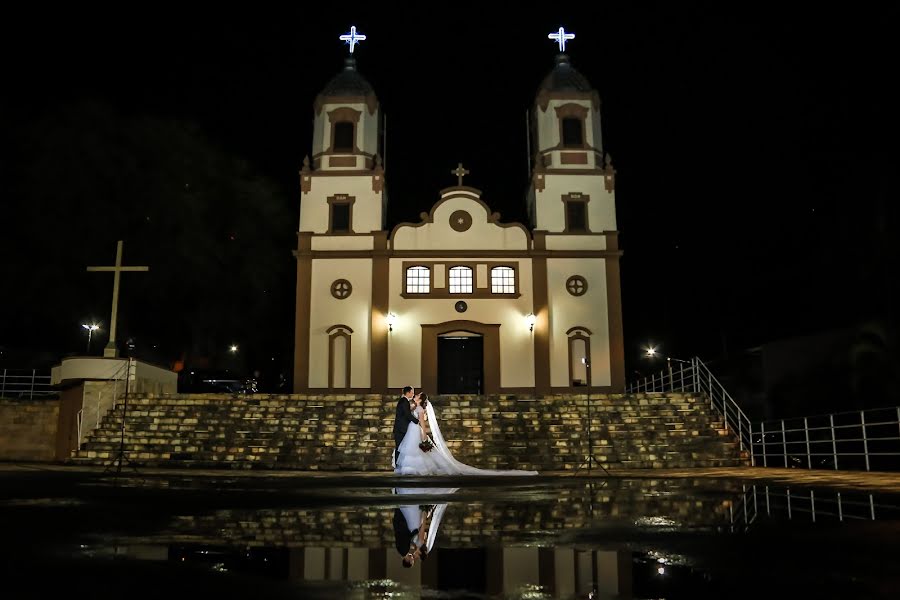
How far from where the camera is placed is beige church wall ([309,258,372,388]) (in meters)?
26.8

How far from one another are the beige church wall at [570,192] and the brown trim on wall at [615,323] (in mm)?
810

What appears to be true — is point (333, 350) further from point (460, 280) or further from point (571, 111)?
point (571, 111)

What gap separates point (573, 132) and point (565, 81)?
2.25 metres

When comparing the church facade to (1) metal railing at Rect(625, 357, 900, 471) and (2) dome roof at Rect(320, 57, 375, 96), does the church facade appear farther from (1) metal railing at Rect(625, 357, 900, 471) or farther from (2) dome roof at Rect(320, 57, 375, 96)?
A: (1) metal railing at Rect(625, 357, 900, 471)

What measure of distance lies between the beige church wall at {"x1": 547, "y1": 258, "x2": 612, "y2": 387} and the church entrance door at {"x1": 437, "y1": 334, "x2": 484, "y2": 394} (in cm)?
277

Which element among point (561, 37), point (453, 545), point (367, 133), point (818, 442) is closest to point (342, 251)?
point (367, 133)

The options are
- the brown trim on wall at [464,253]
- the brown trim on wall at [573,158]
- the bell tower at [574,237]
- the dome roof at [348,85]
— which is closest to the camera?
the bell tower at [574,237]

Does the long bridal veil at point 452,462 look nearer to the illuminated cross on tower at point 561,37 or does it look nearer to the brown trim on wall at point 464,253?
the brown trim on wall at point 464,253

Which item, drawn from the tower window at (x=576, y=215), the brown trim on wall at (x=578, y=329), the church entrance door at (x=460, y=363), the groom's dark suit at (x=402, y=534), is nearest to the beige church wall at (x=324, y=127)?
the tower window at (x=576, y=215)

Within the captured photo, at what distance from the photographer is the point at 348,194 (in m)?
29.1

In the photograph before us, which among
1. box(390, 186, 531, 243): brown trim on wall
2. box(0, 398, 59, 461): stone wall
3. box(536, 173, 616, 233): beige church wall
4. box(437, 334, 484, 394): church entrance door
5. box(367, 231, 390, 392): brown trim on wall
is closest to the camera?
box(0, 398, 59, 461): stone wall

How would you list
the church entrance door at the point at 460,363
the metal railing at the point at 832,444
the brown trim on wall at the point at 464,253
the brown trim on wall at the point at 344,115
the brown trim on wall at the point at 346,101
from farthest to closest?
the brown trim on wall at the point at 346,101 < the brown trim on wall at the point at 344,115 < the brown trim on wall at the point at 464,253 < the church entrance door at the point at 460,363 < the metal railing at the point at 832,444

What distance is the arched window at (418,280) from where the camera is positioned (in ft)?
91.4

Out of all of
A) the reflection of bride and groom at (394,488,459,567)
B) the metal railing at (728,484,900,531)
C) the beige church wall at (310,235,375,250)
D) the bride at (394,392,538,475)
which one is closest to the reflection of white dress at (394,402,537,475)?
the bride at (394,392,538,475)
